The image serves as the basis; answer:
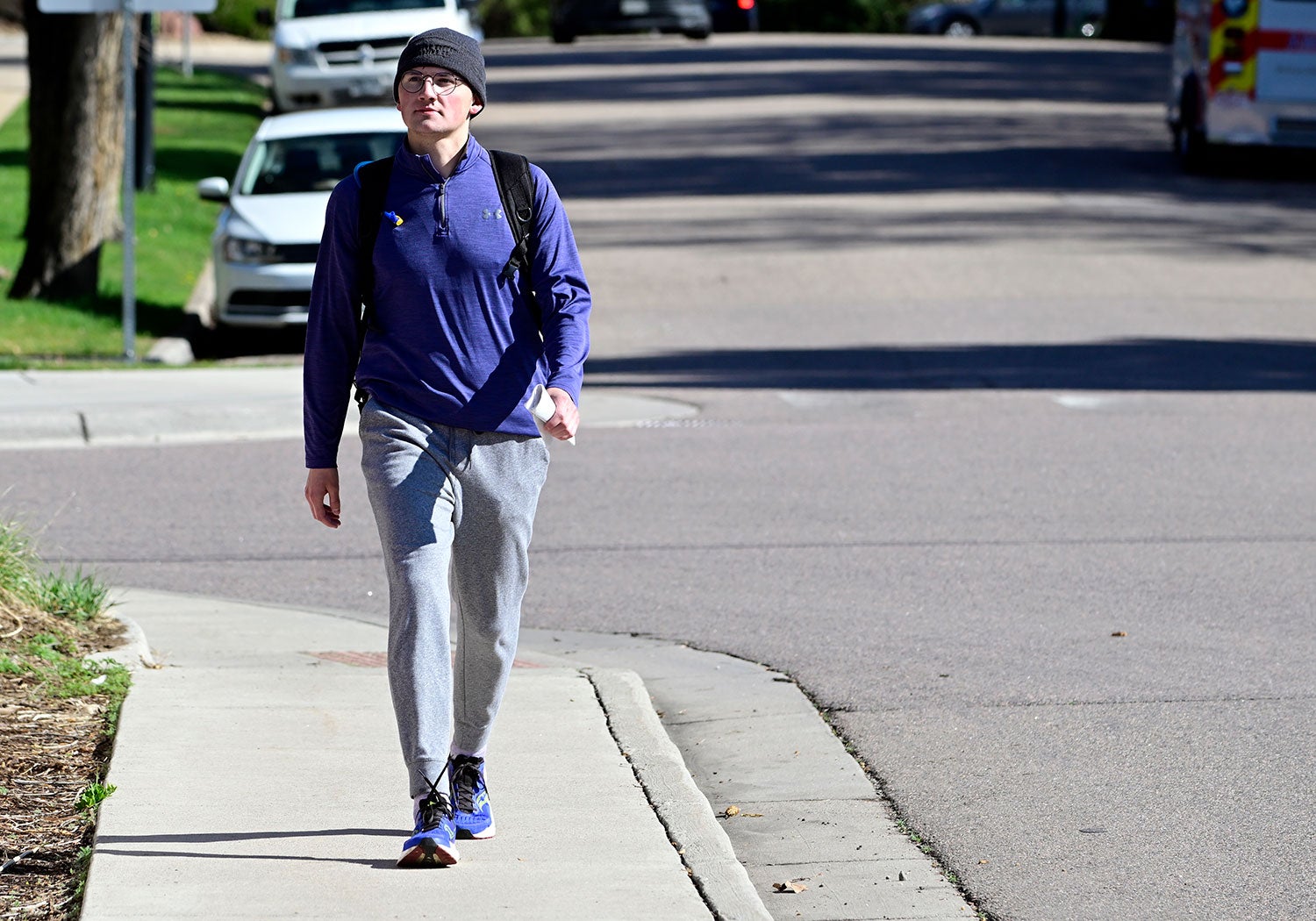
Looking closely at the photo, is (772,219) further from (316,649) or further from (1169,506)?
(316,649)

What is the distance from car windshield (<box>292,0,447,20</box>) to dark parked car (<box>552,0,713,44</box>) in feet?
63.1

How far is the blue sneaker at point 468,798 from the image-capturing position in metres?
4.96

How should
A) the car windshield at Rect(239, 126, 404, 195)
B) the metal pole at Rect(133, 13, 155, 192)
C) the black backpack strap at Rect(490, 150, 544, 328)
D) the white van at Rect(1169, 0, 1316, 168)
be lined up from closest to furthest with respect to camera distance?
the black backpack strap at Rect(490, 150, 544, 328)
the car windshield at Rect(239, 126, 404, 195)
the metal pole at Rect(133, 13, 155, 192)
the white van at Rect(1169, 0, 1316, 168)

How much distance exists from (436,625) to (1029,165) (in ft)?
73.6

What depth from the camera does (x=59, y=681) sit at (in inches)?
249

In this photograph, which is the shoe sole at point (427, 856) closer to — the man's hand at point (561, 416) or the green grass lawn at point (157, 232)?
the man's hand at point (561, 416)

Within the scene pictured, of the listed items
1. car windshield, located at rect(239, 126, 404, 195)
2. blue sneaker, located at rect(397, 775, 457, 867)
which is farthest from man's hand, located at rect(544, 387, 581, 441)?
car windshield, located at rect(239, 126, 404, 195)

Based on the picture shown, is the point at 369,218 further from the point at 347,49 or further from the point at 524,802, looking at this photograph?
the point at 347,49

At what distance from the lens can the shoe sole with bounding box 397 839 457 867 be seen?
4727 mm

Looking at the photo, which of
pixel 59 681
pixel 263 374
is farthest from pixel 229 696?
pixel 263 374

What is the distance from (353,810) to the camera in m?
5.23

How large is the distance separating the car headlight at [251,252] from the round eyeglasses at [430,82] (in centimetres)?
1062

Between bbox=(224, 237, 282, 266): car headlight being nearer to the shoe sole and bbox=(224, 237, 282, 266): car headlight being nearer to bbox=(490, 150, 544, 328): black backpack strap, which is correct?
bbox=(490, 150, 544, 328): black backpack strap

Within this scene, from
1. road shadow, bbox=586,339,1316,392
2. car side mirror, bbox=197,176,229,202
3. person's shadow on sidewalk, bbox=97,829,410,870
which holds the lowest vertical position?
road shadow, bbox=586,339,1316,392
